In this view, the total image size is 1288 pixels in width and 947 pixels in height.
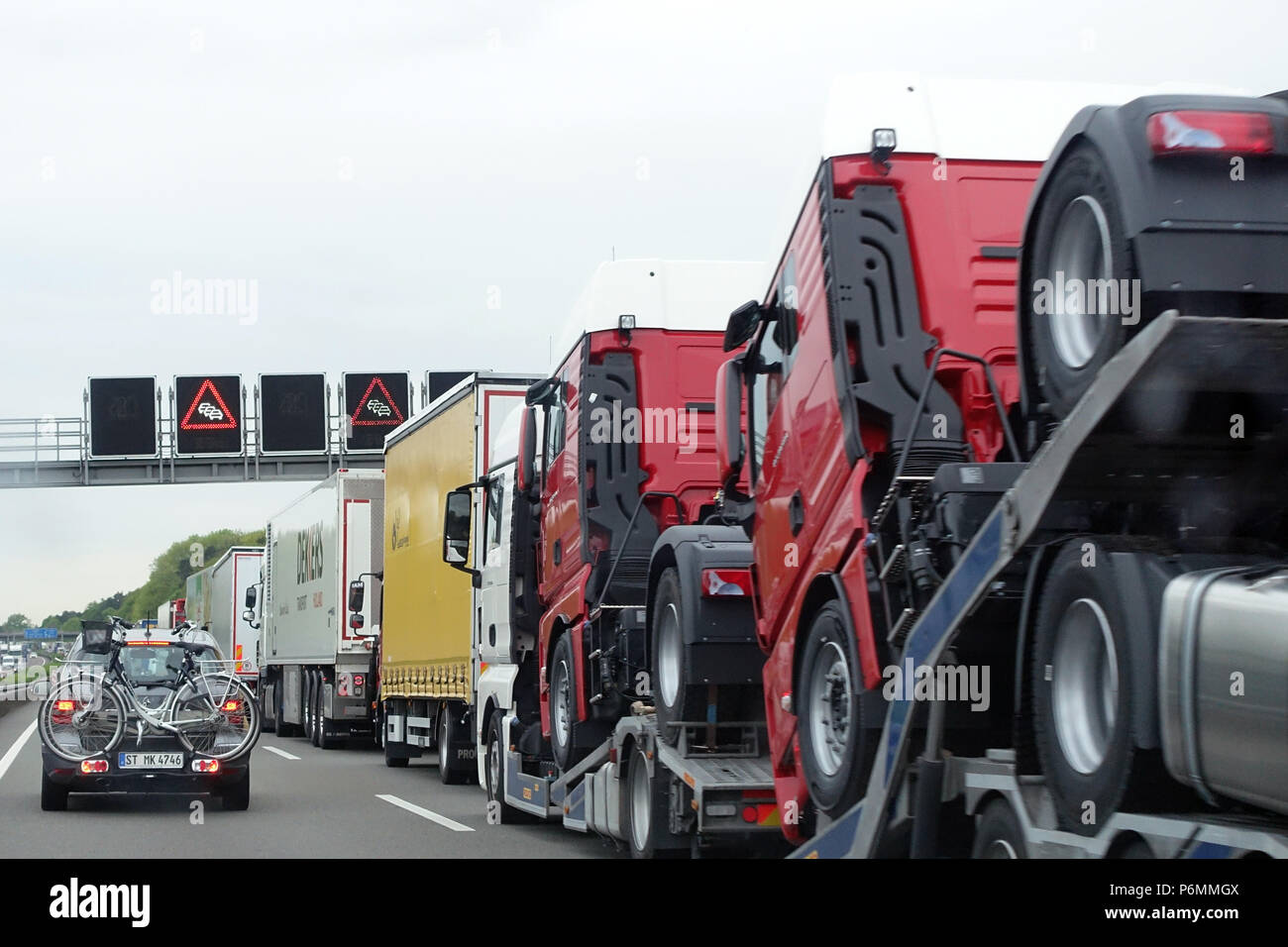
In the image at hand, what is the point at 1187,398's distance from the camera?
15.5 feet

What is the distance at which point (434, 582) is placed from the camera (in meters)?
19.2

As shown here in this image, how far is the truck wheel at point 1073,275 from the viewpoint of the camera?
195 inches

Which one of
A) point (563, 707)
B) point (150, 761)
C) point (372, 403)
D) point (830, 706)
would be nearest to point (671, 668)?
point (830, 706)

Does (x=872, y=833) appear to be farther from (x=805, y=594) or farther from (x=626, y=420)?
(x=626, y=420)

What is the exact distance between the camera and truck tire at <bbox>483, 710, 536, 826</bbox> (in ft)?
47.6

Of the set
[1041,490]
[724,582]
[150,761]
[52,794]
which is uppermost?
[1041,490]

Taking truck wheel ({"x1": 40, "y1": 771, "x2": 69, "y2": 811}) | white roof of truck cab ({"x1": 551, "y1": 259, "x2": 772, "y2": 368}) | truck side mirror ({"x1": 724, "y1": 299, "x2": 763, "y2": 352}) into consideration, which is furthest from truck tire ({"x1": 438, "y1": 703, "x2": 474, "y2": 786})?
truck side mirror ({"x1": 724, "y1": 299, "x2": 763, "y2": 352})

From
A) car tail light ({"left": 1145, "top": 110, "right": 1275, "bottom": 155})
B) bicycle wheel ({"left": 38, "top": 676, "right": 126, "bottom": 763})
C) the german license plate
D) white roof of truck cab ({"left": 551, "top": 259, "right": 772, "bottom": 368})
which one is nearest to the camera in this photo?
car tail light ({"left": 1145, "top": 110, "right": 1275, "bottom": 155})

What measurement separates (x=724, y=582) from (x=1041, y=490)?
4.12 metres

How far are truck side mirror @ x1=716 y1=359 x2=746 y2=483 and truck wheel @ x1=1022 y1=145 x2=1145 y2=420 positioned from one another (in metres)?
3.16

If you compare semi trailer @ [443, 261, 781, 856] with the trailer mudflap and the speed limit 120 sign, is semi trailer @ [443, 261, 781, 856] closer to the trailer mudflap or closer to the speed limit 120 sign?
the trailer mudflap

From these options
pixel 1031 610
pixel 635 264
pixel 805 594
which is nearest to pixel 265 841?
pixel 635 264

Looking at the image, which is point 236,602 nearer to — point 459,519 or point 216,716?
point 216,716

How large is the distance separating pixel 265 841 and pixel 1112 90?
8.44 meters
